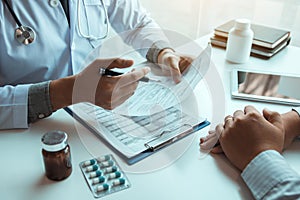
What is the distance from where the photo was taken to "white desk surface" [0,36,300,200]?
2.00ft

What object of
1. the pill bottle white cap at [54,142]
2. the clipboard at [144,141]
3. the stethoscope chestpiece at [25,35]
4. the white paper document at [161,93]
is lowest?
the clipboard at [144,141]

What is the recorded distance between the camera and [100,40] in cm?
111

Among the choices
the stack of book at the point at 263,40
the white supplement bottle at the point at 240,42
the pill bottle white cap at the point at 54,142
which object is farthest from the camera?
the stack of book at the point at 263,40

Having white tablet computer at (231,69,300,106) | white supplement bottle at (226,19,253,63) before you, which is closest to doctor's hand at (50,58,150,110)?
white tablet computer at (231,69,300,106)

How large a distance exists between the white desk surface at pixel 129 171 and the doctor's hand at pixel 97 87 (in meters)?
0.06

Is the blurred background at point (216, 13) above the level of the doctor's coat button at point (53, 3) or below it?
below

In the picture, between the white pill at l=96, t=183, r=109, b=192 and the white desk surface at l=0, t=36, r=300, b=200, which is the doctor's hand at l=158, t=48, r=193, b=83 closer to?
the white desk surface at l=0, t=36, r=300, b=200

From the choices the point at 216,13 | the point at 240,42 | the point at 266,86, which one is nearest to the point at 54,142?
the point at 266,86

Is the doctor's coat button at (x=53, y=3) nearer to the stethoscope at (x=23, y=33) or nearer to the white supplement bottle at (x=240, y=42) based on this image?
the stethoscope at (x=23, y=33)

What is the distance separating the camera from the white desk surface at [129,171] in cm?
61

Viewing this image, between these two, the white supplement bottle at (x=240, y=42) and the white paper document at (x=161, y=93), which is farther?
the white supplement bottle at (x=240, y=42)

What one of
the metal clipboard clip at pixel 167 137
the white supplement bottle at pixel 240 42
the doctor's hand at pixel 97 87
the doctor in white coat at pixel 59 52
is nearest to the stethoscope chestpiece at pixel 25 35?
the doctor in white coat at pixel 59 52

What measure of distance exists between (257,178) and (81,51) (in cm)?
66

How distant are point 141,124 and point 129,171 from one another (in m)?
0.15
